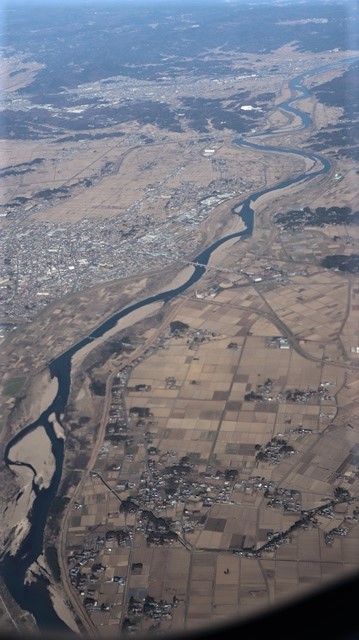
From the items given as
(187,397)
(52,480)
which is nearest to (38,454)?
(52,480)

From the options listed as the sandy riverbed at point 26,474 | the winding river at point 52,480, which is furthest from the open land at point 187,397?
the winding river at point 52,480

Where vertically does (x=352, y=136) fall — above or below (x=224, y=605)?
below

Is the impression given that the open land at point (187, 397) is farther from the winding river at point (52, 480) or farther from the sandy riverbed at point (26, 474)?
the winding river at point (52, 480)

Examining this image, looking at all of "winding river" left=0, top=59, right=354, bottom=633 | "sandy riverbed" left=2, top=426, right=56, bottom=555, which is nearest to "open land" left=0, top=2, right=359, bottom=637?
"sandy riverbed" left=2, top=426, right=56, bottom=555

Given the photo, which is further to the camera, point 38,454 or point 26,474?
point 38,454

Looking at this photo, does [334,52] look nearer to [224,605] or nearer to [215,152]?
[215,152]

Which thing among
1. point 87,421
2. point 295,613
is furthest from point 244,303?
point 295,613

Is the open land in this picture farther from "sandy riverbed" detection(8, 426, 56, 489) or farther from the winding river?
the winding river

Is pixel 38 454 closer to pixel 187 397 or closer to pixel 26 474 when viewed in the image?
pixel 26 474
